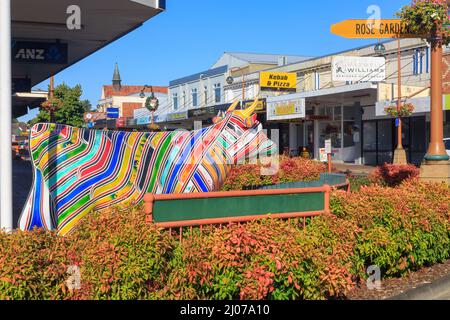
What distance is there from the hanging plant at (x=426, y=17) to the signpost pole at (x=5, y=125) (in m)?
6.94

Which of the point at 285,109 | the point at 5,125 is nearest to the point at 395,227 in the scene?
the point at 5,125

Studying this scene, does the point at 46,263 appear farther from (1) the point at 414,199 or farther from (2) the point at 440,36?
(2) the point at 440,36

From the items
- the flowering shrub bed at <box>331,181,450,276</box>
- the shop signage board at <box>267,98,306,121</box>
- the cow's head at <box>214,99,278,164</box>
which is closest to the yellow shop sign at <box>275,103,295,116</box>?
the shop signage board at <box>267,98,306,121</box>

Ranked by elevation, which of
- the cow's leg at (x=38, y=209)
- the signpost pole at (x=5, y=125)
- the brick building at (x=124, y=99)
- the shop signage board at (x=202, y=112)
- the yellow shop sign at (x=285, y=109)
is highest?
the brick building at (x=124, y=99)

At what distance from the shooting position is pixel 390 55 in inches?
1193

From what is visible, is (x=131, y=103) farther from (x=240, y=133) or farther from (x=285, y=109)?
(x=240, y=133)

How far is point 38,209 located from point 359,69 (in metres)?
26.0

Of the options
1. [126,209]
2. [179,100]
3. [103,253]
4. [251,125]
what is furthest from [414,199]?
[179,100]

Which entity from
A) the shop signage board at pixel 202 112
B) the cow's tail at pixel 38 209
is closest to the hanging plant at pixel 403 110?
the shop signage board at pixel 202 112

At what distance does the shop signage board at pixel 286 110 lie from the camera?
31531 mm

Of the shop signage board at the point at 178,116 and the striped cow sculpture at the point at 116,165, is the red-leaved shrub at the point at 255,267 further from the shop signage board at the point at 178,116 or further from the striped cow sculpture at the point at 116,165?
the shop signage board at the point at 178,116

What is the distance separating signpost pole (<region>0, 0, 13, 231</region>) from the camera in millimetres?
5035

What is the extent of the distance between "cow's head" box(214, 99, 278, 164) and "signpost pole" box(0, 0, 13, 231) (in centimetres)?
371

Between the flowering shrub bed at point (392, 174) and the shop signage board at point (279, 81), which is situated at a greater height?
the shop signage board at point (279, 81)
